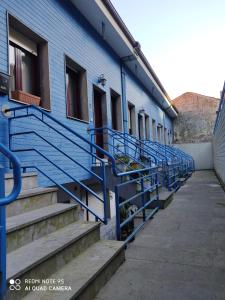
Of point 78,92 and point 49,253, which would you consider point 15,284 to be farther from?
point 78,92

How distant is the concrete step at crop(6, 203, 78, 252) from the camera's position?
2.19 metres

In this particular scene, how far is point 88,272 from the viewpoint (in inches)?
87.8

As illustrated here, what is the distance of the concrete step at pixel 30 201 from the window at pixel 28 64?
5.29 feet

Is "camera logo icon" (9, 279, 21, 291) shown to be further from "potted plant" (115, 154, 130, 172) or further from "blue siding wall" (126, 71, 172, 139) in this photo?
"blue siding wall" (126, 71, 172, 139)

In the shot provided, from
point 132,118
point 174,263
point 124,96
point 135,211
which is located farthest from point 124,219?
point 132,118

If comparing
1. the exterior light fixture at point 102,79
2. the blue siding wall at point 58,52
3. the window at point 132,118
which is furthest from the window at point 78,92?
the window at point 132,118

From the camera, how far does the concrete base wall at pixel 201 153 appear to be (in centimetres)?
2191

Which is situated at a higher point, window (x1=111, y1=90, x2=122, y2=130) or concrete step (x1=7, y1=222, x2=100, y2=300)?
window (x1=111, y1=90, x2=122, y2=130)

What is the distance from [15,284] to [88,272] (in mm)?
648

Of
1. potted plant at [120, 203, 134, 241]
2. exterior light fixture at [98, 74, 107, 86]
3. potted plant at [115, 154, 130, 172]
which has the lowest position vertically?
potted plant at [120, 203, 134, 241]

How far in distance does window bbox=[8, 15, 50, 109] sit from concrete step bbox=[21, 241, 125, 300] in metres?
2.47

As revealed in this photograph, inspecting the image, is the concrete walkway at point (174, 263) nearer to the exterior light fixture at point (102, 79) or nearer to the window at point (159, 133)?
the exterior light fixture at point (102, 79)

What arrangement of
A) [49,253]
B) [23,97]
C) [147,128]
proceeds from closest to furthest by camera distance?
[49,253] → [23,97] → [147,128]

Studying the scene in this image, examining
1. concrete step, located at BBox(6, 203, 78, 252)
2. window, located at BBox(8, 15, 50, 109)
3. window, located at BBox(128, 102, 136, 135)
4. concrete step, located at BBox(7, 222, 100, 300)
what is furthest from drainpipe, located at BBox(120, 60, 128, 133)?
concrete step, located at BBox(7, 222, 100, 300)
